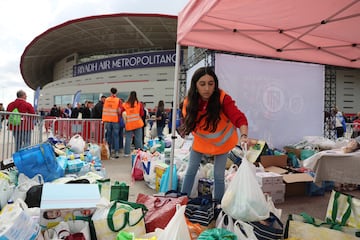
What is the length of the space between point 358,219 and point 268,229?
2.84 ft

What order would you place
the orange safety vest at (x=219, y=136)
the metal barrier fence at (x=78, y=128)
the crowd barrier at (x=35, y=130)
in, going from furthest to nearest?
the metal barrier fence at (x=78, y=128), the crowd barrier at (x=35, y=130), the orange safety vest at (x=219, y=136)

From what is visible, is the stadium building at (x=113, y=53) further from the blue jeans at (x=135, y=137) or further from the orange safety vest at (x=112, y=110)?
the orange safety vest at (x=112, y=110)

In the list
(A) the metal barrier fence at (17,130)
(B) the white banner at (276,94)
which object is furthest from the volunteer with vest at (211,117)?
(A) the metal barrier fence at (17,130)

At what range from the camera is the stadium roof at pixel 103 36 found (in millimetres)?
22750

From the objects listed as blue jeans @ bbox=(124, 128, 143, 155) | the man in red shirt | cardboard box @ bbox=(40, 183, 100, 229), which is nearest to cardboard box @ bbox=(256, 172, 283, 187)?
cardboard box @ bbox=(40, 183, 100, 229)

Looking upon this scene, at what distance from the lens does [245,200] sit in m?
1.86

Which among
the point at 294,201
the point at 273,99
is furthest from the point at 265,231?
the point at 273,99

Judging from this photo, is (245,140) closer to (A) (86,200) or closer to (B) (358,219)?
(B) (358,219)

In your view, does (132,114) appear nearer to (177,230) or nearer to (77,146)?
(77,146)

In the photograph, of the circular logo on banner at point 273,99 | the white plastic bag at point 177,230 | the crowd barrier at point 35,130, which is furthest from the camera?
the circular logo on banner at point 273,99

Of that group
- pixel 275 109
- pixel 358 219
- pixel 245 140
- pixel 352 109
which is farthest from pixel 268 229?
pixel 352 109

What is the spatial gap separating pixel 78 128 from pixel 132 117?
6.48 ft

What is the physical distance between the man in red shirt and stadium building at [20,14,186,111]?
17.8 meters

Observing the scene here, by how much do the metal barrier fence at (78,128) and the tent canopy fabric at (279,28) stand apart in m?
4.67
